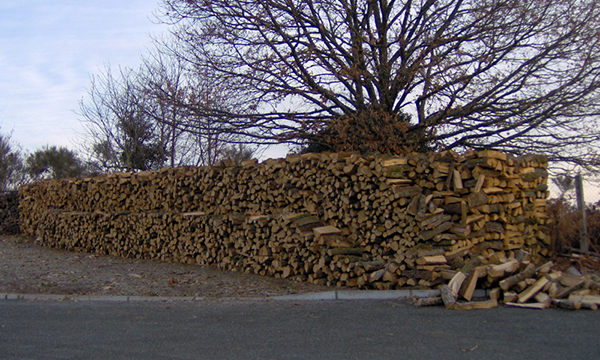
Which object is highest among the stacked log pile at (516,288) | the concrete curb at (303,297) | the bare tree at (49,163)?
the bare tree at (49,163)

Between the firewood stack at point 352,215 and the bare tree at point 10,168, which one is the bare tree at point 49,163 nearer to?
the bare tree at point 10,168

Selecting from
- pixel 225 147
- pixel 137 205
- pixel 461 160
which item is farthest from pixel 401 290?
pixel 225 147

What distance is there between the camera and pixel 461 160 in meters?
7.23

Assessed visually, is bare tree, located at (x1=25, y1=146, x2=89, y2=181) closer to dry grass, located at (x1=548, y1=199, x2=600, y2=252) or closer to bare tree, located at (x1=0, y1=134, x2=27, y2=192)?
bare tree, located at (x1=0, y1=134, x2=27, y2=192)

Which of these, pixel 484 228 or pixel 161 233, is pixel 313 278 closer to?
pixel 484 228

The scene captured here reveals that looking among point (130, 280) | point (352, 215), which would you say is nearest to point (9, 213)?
point (130, 280)

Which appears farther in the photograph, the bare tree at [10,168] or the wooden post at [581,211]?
the bare tree at [10,168]

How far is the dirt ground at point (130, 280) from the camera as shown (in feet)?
25.4

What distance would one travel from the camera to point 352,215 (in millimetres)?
7613

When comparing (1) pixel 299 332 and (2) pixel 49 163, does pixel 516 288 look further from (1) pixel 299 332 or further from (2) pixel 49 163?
(2) pixel 49 163

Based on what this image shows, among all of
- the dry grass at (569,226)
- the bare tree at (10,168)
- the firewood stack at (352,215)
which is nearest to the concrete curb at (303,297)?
the firewood stack at (352,215)

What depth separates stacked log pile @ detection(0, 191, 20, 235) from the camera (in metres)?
16.8

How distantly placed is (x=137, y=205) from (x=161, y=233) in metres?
1.24

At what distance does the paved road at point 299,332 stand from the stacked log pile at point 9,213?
39.0 feet
